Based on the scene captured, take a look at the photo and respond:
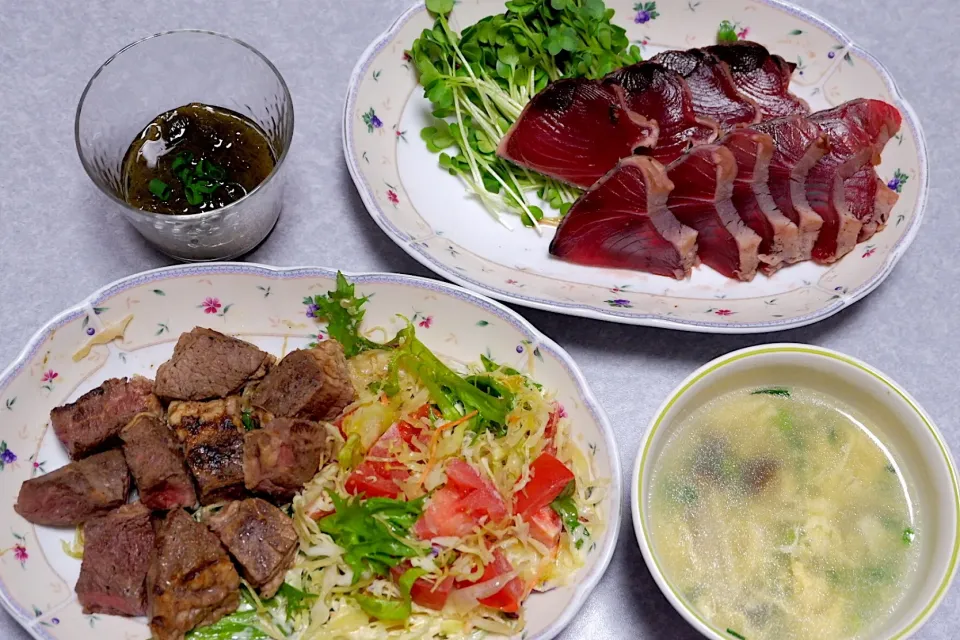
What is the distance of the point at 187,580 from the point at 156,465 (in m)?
0.36

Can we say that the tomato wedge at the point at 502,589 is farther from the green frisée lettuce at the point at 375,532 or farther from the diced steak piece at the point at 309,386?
the diced steak piece at the point at 309,386

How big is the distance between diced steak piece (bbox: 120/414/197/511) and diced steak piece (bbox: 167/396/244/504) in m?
0.03

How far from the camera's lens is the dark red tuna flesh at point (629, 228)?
3000 mm

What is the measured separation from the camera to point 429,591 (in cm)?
252

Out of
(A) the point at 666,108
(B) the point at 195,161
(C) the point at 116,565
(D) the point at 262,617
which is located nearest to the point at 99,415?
(C) the point at 116,565

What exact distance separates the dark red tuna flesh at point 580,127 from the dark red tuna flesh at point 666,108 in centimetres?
6

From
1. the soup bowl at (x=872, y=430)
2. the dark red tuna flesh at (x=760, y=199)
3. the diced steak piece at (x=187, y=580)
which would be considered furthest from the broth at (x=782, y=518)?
the diced steak piece at (x=187, y=580)

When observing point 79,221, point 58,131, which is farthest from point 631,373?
point 58,131

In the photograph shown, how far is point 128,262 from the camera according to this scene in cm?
322

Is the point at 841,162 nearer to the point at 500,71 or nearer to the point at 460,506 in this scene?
the point at 500,71

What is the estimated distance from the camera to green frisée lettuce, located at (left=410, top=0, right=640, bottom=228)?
3258mm

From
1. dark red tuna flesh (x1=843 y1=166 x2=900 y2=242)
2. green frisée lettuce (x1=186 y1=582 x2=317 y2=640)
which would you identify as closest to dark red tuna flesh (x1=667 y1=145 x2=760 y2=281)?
dark red tuna flesh (x1=843 y1=166 x2=900 y2=242)

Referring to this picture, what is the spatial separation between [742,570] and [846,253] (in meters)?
1.31

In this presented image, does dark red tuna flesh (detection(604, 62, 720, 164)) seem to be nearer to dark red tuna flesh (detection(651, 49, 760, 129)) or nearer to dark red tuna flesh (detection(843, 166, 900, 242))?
dark red tuna flesh (detection(651, 49, 760, 129))
